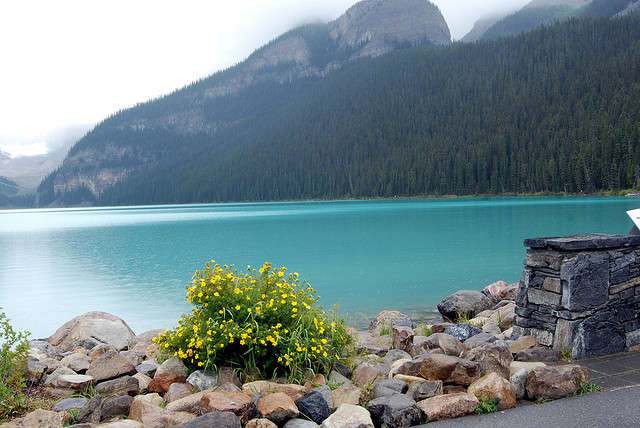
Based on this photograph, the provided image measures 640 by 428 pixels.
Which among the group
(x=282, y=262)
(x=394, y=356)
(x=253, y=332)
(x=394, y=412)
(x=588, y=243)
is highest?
(x=588, y=243)

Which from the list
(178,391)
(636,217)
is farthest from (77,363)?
(636,217)

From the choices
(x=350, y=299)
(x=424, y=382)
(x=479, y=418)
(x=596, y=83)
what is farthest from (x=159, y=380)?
(x=596, y=83)

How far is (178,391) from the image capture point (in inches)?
256

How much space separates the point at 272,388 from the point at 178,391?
1.20 meters

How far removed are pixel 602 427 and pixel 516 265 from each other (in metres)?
26.7

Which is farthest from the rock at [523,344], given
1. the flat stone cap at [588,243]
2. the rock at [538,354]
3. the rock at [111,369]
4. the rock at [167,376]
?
the rock at [111,369]

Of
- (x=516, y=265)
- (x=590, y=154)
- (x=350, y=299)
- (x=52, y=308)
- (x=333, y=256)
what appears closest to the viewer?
(x=350, y=299)

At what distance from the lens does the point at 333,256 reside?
3856cm

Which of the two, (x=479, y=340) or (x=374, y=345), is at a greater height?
(x=479, y=340)

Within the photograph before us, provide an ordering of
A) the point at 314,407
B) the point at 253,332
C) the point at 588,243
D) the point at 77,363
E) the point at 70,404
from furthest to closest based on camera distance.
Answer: the point at 77,363 → the point at 588,243 → the point at 253,332 → the point at 70,404 → the point at 314,407

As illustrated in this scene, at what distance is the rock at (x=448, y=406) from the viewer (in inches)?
226

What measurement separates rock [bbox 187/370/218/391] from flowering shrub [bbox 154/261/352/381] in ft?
0.42

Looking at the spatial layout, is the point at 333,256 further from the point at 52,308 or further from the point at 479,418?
the point at 479,418

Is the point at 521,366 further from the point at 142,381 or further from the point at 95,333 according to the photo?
the point at 95,333
